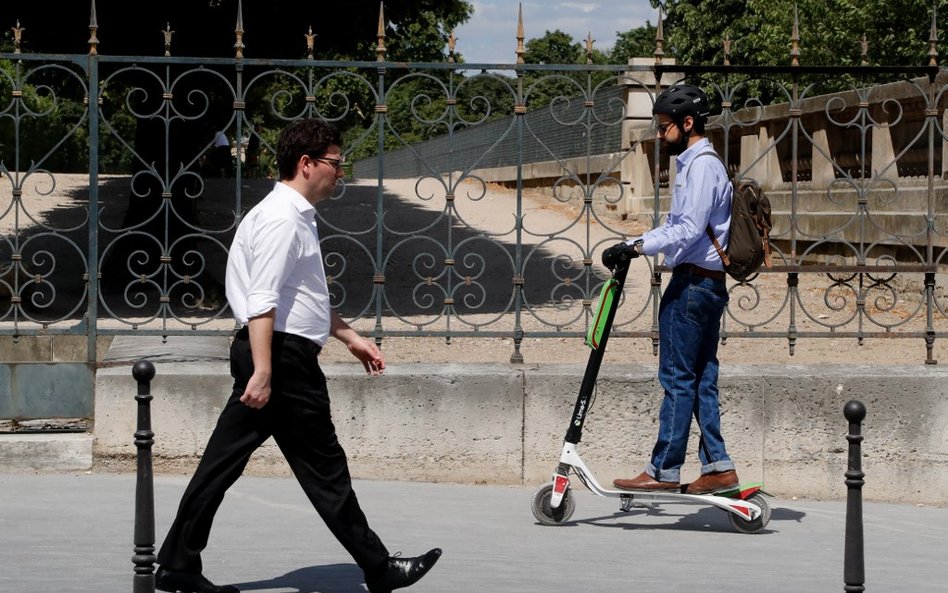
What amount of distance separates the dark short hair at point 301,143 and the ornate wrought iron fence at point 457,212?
7.23ft

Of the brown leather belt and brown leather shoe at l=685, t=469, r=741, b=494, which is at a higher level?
the brown leather belt

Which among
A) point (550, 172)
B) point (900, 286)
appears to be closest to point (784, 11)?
point (550, 172)

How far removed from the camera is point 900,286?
1445 cm

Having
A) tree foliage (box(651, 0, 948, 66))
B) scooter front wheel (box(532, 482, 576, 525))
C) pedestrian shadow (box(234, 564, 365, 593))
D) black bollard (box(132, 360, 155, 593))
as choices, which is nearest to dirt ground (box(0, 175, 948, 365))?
scooter front wheel (box(532, 482, 576, 525))

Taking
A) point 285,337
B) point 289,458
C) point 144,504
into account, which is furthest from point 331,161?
point 144,504

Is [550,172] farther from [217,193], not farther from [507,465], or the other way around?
[507,465]

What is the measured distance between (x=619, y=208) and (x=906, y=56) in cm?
848

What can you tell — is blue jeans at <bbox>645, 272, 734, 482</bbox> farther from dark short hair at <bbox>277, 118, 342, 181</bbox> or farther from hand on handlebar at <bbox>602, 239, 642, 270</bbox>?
dark short hair at <bbox>277, 118, 342, 181</bbox>

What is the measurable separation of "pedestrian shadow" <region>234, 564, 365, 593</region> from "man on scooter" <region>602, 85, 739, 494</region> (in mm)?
1505

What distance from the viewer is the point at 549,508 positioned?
686 cm

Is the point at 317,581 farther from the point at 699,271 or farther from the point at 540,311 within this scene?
the point at 540,311

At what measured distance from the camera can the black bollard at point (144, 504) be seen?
4574 millimetres

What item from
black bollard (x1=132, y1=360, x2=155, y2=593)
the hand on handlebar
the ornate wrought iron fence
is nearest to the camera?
black bollard (x1=132, y1=360, x2=155, y2=593)

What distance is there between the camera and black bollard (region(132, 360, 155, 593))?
4.57 metres
